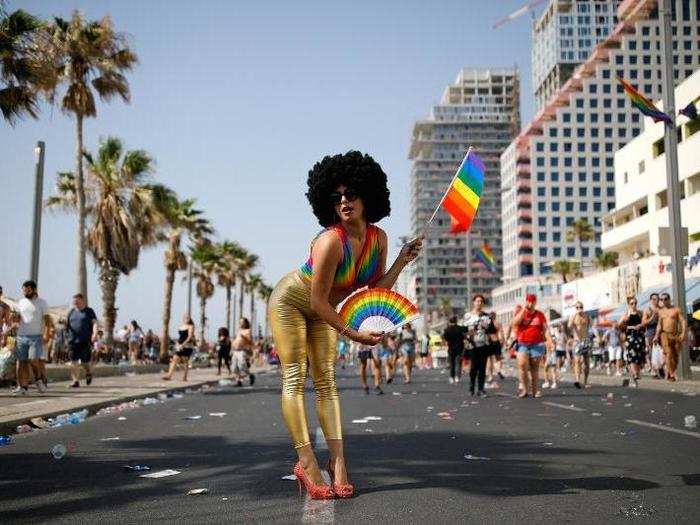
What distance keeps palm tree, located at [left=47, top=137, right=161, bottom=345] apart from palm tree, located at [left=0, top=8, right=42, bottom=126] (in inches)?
601

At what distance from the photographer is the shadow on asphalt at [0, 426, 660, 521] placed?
4863mm

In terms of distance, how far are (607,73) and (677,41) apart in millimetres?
21762

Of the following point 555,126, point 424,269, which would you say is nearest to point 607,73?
point 555,126

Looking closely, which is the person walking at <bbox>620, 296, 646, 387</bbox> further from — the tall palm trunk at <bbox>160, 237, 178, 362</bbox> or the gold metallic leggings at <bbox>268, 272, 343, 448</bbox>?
the tall palm trunk at <bbox>160, 237, 178, 362</bbox>

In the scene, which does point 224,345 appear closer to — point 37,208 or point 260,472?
point 37,208

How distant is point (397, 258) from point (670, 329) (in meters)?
14.1

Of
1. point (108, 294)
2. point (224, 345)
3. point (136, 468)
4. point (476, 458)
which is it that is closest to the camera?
point (136, 468)

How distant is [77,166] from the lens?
2644 centimetres

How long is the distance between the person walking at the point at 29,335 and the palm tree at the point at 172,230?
62.0ft

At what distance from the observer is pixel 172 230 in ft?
155

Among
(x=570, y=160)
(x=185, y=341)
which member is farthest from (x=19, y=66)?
(x=570, y=160)

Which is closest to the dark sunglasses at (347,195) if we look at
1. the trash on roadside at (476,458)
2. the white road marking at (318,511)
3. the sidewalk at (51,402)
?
the white road marking at (318,511)

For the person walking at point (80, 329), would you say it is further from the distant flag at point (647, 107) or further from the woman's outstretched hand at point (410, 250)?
the distant flag at point (647, 107)

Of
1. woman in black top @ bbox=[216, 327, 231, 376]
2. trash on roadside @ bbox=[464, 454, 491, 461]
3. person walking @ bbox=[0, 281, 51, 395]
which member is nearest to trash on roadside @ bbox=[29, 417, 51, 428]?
person walking @ bbox=[0, 281, 51, 395]
